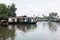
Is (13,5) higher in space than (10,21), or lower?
higher

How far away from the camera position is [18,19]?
68250 millimetres

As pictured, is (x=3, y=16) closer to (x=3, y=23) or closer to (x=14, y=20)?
(x=14, y=20)

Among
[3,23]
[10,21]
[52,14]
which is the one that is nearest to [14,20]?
[10,21]

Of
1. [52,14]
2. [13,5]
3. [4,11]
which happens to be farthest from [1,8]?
[52,14]

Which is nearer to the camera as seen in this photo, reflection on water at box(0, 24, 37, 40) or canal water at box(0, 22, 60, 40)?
reflection on water at box(0, 24, 37, 40)

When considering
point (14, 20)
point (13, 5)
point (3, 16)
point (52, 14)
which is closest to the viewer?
point (3, 16)

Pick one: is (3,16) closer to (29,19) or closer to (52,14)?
(29,19)

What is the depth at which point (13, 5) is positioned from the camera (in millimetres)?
81062

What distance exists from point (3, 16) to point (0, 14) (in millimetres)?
1416

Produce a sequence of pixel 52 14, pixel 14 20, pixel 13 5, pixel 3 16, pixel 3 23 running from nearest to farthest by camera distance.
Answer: pixel 3 23 → pixel 3 16 → pixel 14 20 → pixel 13 5 → pixel 52 14

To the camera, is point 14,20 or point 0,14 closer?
point 0,14

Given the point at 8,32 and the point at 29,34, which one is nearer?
the point at 29,34

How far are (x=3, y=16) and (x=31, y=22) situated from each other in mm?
11651

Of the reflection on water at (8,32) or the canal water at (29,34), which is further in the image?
the canal water at (29,34)
